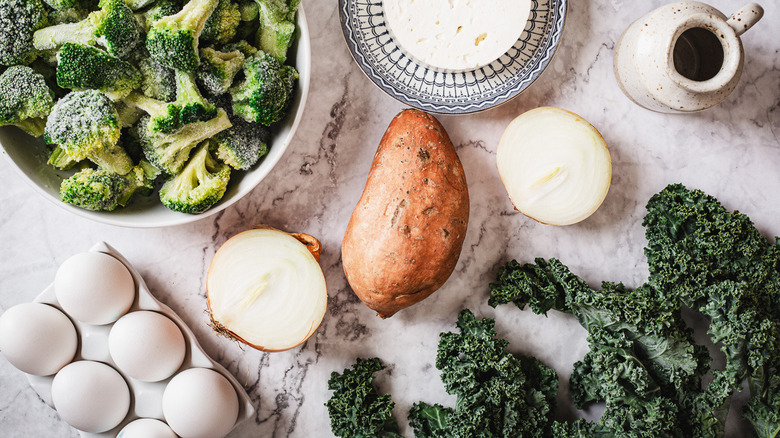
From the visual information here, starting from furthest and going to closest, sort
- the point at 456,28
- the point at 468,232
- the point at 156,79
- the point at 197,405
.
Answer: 1. the point at 468,232
2. the point at 456,28
3. the point at 197,405
4. the point at 156,79

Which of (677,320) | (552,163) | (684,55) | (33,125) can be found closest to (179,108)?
(33,125)

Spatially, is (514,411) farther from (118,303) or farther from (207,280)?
(118,303)

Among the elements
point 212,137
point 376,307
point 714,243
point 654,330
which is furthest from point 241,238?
point 714,243

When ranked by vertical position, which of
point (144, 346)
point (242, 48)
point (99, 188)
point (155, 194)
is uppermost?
point (242, 48)

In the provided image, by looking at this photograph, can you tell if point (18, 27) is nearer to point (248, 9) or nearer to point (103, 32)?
point (103, 32)

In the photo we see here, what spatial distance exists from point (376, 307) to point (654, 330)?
2.45 ft

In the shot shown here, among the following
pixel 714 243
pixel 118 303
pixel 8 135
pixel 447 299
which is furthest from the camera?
pixel 447 299

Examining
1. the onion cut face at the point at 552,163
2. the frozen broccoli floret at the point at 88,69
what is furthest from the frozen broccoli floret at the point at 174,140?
the onion cut face at the point at 552,163

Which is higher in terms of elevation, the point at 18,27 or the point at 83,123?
the point at 18,27

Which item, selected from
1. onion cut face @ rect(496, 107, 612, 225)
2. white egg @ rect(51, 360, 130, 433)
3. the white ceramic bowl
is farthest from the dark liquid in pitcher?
white egg @ rect(51, 360, 130, 433)

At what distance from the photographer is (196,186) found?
4.38 feet

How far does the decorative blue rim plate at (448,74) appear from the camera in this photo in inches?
57.7

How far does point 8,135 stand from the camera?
1263mm

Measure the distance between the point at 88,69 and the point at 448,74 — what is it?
2.92 ft
